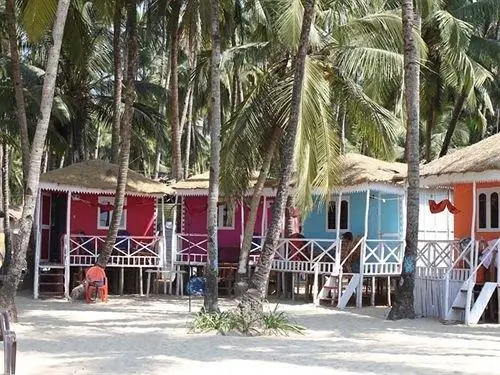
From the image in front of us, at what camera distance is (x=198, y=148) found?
46875 mm

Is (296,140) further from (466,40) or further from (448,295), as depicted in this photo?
(466,40)

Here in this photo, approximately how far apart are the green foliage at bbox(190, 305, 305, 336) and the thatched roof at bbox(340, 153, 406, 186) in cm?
669

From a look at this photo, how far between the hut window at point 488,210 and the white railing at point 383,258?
2844 mm

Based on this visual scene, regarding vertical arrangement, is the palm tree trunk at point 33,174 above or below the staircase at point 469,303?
above

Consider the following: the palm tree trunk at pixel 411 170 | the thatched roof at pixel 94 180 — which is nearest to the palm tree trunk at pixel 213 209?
the palm tree trunk at pixel 411 170

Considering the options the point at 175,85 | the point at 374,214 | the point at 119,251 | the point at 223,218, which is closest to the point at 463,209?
the point at 374,214

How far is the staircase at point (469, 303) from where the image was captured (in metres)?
15.8

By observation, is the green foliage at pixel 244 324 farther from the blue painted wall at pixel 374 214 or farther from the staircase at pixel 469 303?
the blue painted wall at pixel 374 214

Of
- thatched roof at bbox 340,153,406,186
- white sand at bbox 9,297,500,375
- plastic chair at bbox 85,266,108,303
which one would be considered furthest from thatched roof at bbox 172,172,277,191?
white sand at bbox 9,297,500,375

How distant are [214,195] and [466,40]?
12.1 metres

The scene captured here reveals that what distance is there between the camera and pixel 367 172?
20109 mm

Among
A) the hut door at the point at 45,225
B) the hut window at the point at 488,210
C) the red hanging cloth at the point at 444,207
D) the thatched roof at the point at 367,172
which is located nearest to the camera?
the hut window at the point at 488,210

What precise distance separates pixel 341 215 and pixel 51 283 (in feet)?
28.6

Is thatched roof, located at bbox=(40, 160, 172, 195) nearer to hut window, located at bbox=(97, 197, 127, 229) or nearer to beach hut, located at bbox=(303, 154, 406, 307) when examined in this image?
hut window, located at bbox=(97, 197, 127, 229)
